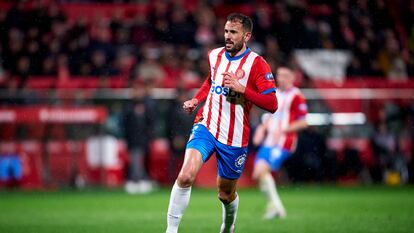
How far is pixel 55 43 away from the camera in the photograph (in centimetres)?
1892

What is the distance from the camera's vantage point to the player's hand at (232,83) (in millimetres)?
6883

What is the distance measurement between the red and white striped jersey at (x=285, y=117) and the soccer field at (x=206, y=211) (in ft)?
3.76

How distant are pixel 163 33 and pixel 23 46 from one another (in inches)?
143

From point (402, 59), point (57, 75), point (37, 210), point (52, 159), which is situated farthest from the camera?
point (402, 59)

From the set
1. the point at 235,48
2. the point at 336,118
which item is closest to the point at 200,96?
the point at 235,48

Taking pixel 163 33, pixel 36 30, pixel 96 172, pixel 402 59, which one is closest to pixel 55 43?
pixel 36 30

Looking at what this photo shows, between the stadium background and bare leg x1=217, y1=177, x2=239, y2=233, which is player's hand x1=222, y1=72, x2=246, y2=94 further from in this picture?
the stadium background

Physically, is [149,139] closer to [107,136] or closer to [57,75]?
[107,136]

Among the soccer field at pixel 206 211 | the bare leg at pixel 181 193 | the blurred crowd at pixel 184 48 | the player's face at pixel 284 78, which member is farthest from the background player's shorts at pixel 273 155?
the blurred crowd at pixel 184 48

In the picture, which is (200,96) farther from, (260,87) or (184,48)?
(184,48)

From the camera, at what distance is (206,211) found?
472 inches

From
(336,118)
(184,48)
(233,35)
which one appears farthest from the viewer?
(184,48)

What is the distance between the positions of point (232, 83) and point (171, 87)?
34.6 ft

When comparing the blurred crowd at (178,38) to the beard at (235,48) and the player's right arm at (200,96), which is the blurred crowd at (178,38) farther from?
the beard at (235,48)
